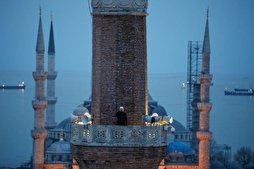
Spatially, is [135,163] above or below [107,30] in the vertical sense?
below

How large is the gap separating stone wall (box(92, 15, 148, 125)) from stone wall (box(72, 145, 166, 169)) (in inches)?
11.2

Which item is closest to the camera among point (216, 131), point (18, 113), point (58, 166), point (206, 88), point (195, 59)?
point (206, 88)

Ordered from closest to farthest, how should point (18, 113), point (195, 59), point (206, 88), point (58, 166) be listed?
point (206, 88) → point (58, 166) → point (195, 59) → point (18, 113)

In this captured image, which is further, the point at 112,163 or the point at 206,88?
the point at 206,88

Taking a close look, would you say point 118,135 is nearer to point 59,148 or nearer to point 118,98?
point 118,98

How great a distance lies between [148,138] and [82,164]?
65cm

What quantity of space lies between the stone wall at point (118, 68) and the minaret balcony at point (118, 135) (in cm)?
19

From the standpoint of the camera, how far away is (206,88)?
57.3 feet

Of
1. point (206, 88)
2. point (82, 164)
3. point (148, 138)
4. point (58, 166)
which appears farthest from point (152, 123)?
point (58, 166)

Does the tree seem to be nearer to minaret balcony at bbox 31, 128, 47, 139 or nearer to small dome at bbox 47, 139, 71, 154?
small dome at bbox 47, 139, 71, 154

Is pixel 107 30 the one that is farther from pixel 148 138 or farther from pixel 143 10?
pixel 148 138

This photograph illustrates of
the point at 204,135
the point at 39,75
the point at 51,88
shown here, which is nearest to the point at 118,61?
the point at 204,135

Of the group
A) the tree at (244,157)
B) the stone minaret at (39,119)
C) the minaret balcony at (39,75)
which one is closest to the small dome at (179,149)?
the stone minaret at (39,119)

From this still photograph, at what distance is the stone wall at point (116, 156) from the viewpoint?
7.04 m
